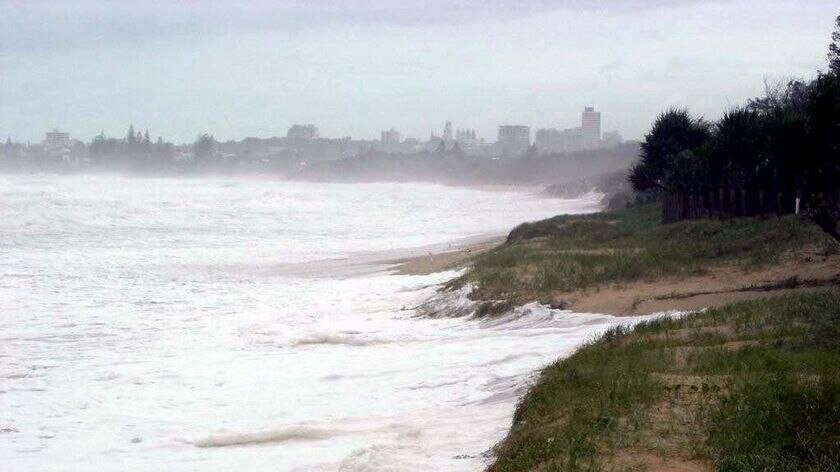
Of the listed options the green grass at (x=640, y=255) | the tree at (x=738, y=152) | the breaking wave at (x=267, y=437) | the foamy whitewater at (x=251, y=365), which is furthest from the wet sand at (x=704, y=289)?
the tree at (x=738, y=152)

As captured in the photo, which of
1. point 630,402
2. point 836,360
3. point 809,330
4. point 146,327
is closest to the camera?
point 630,402

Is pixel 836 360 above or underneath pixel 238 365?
above

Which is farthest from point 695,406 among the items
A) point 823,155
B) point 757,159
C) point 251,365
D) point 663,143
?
point 663,143

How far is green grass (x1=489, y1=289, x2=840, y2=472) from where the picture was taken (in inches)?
276

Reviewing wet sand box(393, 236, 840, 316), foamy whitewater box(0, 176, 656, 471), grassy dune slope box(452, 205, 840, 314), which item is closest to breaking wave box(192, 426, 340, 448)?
foamy whitewater box(0, 176, 656, 471)

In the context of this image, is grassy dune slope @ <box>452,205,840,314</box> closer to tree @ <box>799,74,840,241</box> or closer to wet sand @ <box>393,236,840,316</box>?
wet sand @ <box>393,236,840,316</box>

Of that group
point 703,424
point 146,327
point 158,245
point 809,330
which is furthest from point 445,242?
point 703,424

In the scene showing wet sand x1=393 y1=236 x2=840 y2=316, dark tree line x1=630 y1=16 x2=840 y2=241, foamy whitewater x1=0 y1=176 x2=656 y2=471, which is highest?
dark tree line x1=630 y1=16 x2=840 y2=241

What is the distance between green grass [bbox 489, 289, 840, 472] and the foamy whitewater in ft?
2.84

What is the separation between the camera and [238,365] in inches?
631

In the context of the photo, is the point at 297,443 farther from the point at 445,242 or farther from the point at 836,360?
the point at 445,242

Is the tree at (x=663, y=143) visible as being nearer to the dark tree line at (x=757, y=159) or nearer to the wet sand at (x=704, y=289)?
the dark tree line at (x=757, y=159)

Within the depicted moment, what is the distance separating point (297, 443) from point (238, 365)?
5636 millimetres

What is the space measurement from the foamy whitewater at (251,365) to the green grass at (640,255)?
5.16ft
